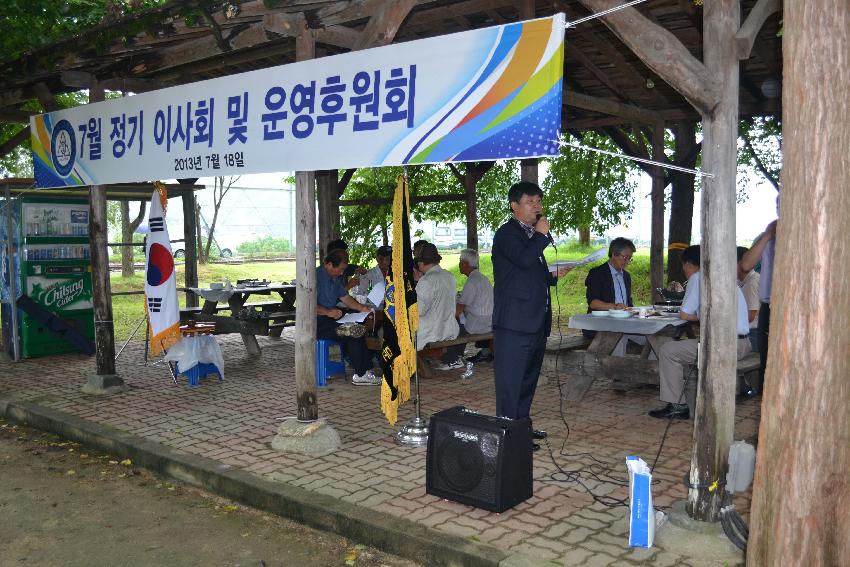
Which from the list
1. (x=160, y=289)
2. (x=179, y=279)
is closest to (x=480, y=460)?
(x=160, y=289)

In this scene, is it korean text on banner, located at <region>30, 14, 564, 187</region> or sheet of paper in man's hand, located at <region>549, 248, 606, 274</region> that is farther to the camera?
sheet of paper in man's hand, located at <region>549, 248, 606, 274</region>

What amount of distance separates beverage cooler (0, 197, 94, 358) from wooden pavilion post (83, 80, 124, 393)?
238 cm

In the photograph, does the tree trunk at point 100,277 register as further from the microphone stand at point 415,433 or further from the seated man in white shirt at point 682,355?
the seated man in white shirt at point 682,355

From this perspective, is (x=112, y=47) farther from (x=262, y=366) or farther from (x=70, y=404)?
(x=262, y=366)

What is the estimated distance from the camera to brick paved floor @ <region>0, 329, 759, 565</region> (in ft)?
13.8

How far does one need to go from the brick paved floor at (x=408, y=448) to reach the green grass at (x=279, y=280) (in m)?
3.97

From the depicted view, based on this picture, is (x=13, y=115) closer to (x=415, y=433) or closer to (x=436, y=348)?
(x=436, y=348)

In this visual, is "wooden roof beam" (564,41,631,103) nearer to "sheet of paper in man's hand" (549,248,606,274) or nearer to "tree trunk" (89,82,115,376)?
"sheet of paper in man's hand" (549,248,606,274)


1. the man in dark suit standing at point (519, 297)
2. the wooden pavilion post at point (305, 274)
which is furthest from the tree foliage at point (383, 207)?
the man in dark suit standing at point (519, 297)

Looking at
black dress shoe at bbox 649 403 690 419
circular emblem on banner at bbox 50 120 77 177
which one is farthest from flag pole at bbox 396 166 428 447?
circular emblem on banner at bbox 50 120 77 177

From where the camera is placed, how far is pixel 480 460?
4.37m

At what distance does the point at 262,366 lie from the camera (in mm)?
9258

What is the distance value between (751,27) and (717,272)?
1.27 meters

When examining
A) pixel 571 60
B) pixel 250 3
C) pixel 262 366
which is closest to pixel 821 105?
pixel 250 3
